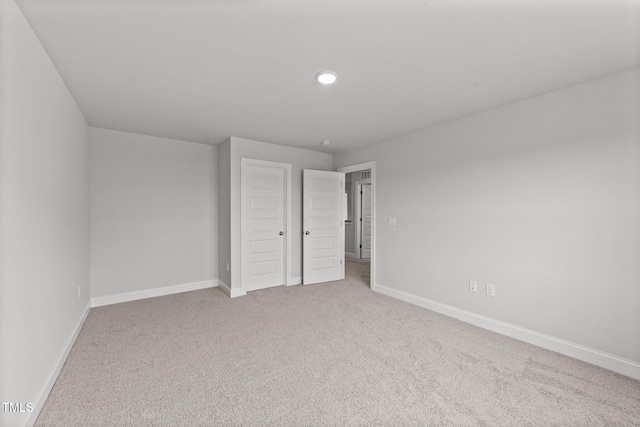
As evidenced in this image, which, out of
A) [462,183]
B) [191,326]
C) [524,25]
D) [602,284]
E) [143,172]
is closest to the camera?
[524,25]

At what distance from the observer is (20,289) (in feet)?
5.17

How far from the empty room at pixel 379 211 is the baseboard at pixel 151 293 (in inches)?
1.7

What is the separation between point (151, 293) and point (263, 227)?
1.92m

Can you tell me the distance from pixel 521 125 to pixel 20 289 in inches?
163

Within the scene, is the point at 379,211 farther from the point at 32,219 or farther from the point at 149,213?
the point at 32,219

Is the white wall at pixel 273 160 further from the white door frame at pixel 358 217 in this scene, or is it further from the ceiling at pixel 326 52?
the white door frame at pixel 358 217

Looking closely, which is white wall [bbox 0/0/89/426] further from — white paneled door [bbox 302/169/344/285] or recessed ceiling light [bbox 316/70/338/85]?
white paneled door [bbox 302/169/344/285]

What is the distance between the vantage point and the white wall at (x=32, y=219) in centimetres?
143

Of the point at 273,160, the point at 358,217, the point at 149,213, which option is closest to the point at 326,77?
the point at 273,160

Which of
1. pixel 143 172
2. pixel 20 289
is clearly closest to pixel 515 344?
pixel 20 289

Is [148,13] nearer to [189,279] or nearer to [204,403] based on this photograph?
[204,403]

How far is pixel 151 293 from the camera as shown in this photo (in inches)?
167

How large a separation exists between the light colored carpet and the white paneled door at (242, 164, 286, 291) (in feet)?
3.88

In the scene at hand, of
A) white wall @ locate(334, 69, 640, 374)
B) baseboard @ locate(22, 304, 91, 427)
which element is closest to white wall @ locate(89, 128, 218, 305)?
baseboard @ locate(22, 304, 91, 427)
